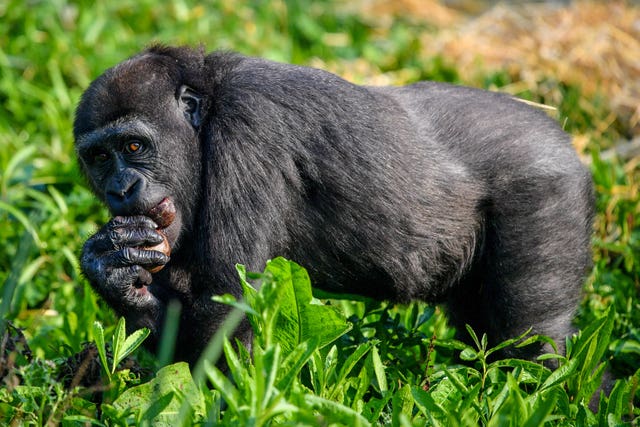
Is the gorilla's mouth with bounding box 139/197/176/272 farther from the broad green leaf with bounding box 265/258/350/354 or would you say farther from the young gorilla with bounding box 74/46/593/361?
the broad green leaf with bounding box 265/258/350/354

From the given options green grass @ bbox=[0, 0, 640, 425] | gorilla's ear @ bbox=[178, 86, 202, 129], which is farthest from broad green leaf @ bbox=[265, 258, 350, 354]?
gorilla's ear @ bbox=[178, 86, 202, 129]

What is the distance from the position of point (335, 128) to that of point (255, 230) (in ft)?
2.55

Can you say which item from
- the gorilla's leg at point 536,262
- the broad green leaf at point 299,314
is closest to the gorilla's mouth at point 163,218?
the broad green leaf at point 299,314

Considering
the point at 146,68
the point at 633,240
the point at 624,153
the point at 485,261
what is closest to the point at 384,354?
the point at 485,261

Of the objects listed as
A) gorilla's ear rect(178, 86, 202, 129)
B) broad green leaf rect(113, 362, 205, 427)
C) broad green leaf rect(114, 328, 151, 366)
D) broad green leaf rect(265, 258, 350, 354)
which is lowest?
broad green leaf rect(113, 362, 205, 427)

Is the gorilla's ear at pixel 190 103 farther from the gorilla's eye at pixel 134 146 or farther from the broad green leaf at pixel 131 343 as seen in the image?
the broad green leaf at pixel 131 343

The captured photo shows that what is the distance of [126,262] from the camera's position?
4.46m

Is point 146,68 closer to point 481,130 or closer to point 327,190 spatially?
point 327,190

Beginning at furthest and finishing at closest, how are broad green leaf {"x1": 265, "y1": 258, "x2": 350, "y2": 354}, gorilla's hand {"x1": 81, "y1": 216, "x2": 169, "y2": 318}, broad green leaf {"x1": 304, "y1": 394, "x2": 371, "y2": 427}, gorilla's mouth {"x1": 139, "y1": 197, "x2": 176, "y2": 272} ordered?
1. gorilla's mouth {"x1": 139, "y1": 197, "x2": 176, "y2": 272}
2. gorilla's hand {"x1": 81, "y1": 216, "x2": 169, "y2": 318}
3. broad green leaf {"x1": 265, "y1": 258, "x2": 350, "y2": 354}
4. broad green leaf {"x1": 304, "y1": 394, "x2": 371, "y2": 427}

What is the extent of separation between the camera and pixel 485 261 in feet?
16.3

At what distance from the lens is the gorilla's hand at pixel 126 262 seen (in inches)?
175

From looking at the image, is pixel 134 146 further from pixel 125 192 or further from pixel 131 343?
pixel 131 343

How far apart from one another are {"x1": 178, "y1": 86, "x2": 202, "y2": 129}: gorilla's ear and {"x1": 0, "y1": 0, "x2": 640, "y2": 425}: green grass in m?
1.11

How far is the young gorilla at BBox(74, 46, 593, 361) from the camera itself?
449 cm
